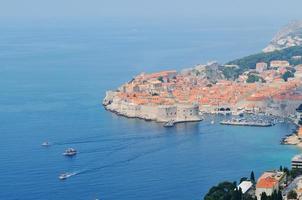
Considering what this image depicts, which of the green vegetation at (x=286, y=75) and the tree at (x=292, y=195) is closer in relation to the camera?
the tree at (x=292, y=195)

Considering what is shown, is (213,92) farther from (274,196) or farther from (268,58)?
(274,196)

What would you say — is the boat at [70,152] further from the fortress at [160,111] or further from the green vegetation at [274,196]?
the green vegetation at [274,196]

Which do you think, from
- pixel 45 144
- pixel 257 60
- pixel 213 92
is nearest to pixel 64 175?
pixel 45 144

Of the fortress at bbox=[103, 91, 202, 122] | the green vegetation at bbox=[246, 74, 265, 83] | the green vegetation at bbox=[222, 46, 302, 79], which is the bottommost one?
the fortress at bbox=[103, 91, 202, 122]

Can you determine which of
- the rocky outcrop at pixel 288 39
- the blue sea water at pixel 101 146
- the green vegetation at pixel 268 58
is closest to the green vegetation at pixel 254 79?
the green vegetation at pixel 268 58

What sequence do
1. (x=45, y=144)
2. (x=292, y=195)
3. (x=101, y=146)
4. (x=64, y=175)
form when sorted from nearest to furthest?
(x=292, y=195) < (x=64, y=175) < (x=101, y=146) < (x=45, y=144)

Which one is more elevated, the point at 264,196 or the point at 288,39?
the point at 288,39

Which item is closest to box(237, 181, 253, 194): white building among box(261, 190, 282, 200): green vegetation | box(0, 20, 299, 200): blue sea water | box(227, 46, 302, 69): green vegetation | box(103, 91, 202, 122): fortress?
box(0, 20, 299, 200): blue sea water

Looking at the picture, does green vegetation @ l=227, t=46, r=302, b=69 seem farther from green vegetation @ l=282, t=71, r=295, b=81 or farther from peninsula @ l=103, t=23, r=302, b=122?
green vegetation @ l=282, t=71, r=295, b=81

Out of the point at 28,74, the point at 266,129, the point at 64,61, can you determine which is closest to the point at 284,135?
the point at 266,129

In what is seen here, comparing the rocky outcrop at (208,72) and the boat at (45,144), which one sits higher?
the rocky outcrop at (208,72)
